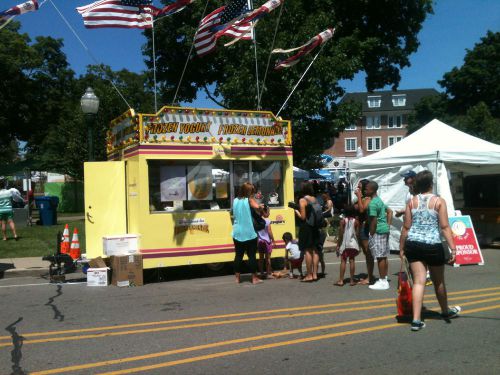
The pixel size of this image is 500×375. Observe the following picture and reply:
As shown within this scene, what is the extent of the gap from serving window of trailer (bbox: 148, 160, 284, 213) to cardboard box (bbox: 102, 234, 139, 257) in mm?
653

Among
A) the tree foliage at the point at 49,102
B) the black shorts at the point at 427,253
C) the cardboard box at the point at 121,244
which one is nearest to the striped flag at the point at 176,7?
the cardboard box at the point at 121,244

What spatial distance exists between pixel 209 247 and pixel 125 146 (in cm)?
254

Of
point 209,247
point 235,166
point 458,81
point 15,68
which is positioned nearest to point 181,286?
point 209,247

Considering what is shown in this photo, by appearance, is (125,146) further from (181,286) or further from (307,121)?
(307,121)

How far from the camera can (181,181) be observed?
9945 mm

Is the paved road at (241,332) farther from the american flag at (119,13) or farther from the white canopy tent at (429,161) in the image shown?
the american flag at (119,13)

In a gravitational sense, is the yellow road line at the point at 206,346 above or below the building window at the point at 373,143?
below

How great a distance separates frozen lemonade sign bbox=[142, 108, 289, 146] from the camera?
31.5ft

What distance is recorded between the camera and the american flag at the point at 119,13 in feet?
32.7

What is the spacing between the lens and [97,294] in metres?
8.48

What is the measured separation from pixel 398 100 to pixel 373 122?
5.78 m

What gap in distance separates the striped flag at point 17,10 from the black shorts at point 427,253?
8152mm

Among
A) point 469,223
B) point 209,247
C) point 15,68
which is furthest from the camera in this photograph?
point 15,68

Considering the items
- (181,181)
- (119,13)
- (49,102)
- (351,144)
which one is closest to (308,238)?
(181,181)
